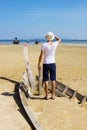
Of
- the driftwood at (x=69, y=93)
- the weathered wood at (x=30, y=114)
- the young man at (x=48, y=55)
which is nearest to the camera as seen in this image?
the weathered wood at (x=30, y=114)

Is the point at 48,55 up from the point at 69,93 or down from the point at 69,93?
up

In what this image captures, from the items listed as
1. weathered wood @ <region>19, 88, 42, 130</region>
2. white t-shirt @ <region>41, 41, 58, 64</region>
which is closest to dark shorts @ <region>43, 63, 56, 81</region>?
white t-shirt @ <region>41, 41, 58, 64</region>

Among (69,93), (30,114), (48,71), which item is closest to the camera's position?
(30,114)

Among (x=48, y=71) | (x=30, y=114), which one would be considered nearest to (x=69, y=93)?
(x=48, y=71)

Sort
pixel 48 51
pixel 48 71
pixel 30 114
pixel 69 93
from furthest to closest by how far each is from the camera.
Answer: pixel 69 93 → pixel 48 71 → pixel 48 51 → pixel 30 114

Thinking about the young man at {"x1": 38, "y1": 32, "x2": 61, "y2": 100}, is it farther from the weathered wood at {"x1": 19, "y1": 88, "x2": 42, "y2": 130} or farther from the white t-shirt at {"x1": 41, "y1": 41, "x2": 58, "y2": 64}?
the weathered wood at {"x1": 19, "y1": 88, "x2": 42, "y2": 130}

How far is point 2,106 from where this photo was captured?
901 centimetres

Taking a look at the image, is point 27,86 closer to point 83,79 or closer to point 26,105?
point 26,105

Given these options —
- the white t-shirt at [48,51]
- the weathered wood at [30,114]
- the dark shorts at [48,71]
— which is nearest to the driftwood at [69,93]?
the dark shorts at [48,71]

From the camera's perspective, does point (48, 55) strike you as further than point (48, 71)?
No

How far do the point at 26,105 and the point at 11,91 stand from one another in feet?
8.07

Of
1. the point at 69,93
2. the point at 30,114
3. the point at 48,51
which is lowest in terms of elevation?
the point at 69,93

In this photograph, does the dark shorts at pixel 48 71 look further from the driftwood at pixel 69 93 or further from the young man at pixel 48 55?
the driftwood at pixel 69 93

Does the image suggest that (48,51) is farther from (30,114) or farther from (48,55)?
(30,114)
